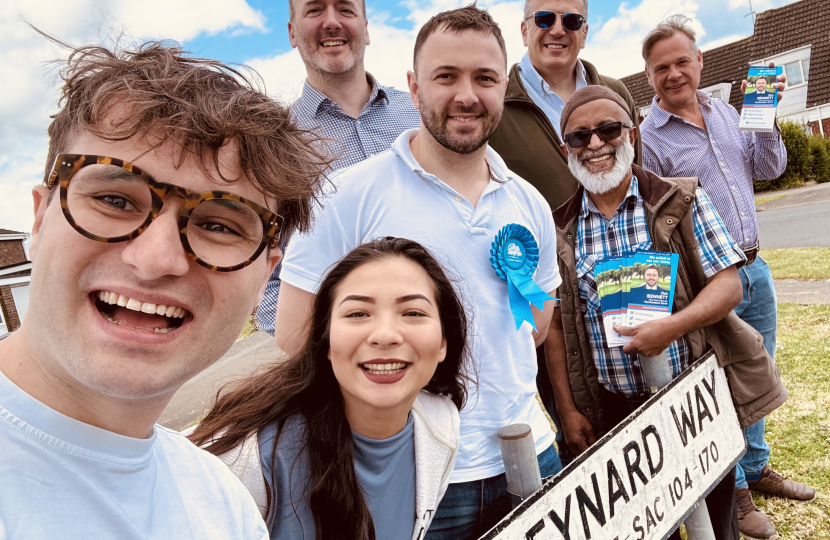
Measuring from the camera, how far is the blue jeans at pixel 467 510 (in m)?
1.98

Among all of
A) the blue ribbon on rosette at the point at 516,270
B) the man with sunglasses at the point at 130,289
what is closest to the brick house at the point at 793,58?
the blue ribbon on rosette at the point at 516,270

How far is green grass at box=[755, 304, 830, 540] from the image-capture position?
3254 millimetres

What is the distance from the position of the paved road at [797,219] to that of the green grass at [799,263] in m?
0.79

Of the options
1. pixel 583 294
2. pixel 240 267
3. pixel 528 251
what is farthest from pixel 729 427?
pixel 240 267

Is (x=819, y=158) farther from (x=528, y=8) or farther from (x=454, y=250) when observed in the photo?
(x=454, y=250)

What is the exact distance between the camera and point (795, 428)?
4199 mm

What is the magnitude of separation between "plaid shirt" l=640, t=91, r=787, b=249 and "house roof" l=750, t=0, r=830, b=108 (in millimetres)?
25248

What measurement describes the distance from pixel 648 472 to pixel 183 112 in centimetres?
182

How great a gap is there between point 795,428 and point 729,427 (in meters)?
2.41

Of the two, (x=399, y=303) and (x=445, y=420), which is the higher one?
(x=399, y=303)

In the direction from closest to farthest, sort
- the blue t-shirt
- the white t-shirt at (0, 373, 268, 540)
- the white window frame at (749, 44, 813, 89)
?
the white t-shirt at (0, 373, 268, 540), the blue t-shirt, the white window frame at (749, 44, 813, 89)

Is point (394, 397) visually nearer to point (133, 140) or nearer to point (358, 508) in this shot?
point (358, 508)

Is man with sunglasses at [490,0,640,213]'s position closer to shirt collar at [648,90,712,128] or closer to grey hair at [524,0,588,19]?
grey hair at [524,0,588,19]

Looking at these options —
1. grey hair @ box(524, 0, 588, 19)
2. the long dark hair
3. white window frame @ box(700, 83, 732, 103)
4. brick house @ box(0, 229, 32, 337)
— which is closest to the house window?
white window frame @ box(700, 83, 732, 103)
